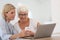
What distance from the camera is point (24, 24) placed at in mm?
1893

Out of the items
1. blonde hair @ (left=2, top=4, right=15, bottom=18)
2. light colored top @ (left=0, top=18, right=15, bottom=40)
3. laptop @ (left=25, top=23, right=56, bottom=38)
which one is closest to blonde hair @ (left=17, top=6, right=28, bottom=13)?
blonde hair @ (left=2, top=4, right=15, bottom=18)

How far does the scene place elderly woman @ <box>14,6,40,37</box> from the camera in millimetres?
1848

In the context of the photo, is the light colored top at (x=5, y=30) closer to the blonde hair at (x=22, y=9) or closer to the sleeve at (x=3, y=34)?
the sleeve at (x=3, y=34)

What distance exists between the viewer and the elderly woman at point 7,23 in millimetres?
1829

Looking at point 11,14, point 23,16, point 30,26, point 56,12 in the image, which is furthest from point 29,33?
point 56,12

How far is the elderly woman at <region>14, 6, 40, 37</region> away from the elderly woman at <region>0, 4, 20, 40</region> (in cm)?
8

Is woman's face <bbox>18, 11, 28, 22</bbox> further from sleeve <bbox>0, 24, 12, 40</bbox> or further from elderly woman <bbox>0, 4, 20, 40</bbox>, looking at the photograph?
sleeve <bbox>0, 24, 12, 40</bbox>

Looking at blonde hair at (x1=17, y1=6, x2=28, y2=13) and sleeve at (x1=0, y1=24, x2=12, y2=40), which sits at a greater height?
blonde hair at (x1=17, y1=6, x2=28, y2=13)

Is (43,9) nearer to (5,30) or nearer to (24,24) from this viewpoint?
(24,24)

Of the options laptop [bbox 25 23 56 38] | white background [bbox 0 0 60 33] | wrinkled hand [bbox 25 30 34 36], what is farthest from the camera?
white background [bbox 0 0 60 33]

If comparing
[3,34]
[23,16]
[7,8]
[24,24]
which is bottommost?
[3,34]

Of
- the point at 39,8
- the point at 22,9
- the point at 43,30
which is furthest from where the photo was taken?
the point at 39,8

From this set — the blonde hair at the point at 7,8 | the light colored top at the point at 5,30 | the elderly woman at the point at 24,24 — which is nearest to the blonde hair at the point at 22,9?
the elderly woman at the point at 24,24

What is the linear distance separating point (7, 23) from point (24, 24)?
22 centimetres
